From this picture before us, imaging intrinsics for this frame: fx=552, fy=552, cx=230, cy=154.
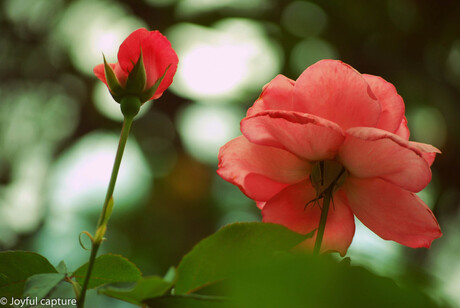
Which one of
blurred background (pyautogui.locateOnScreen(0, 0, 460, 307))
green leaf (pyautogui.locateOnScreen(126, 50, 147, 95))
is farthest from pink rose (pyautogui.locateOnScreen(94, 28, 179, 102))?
blurred background (pyautogui.locateOnScreen(0, 0, 460, 307))

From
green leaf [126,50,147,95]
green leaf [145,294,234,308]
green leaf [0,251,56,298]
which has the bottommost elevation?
green leaf [0,251,56,298]

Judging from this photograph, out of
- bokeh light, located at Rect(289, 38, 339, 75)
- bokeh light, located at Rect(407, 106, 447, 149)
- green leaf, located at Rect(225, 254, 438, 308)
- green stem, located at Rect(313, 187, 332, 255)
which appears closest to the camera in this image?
green leaf, located at Rect(225, 254, 438, 308)

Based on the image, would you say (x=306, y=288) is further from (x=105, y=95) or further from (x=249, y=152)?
(x=105, y=95)

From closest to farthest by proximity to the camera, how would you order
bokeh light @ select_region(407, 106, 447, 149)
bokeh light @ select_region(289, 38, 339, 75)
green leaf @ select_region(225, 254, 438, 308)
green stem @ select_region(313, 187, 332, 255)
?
1. green leaf @ select_region(225, 254, 438, 308)
2. green stem @ select_region(313, 187, 332, 255)
3. bokeh light @ select_region(407, 106, 447, 149)
4. bokeh light @ select_region(289, 38, 339, 75)

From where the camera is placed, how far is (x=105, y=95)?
2.74 m

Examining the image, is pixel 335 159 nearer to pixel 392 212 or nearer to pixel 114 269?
pixel 392 212

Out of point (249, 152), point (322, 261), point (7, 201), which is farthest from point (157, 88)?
point (7, 201)

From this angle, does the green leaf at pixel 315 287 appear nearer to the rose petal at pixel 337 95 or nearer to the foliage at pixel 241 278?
the foliage at pixel 241 278

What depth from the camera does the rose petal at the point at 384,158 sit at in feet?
0.99

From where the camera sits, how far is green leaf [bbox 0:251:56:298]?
0.97 feet

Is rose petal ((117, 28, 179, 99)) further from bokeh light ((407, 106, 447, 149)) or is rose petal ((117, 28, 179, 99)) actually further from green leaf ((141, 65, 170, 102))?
bokeh light ((407, 106, 447, 149))

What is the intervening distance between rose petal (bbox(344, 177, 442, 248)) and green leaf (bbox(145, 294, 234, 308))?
0.47ft

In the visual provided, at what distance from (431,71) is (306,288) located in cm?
239

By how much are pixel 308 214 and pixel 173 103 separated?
246 centimetres
